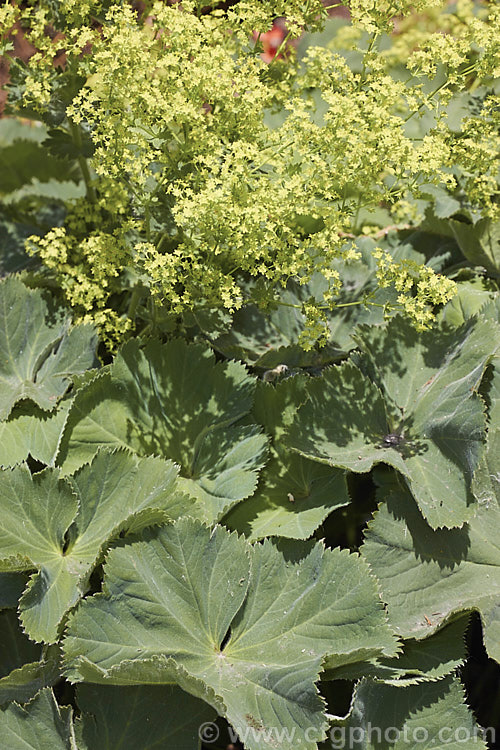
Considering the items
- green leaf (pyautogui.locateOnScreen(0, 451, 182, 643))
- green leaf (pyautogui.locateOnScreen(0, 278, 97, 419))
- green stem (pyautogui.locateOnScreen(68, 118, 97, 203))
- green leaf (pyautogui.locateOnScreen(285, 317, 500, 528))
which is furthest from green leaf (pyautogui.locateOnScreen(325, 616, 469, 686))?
green stem (pyautogui.locateOnScreen(68, 118, 97, 203))

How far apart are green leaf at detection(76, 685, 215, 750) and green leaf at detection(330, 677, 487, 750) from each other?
27 centimetres

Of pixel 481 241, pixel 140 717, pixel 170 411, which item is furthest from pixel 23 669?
pixel 481 241

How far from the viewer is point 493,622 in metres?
1.41

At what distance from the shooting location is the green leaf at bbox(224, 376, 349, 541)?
155 cm

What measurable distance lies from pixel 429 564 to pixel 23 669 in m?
0.83

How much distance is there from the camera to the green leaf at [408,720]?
1.36 meters

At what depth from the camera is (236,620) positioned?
4.66 feet

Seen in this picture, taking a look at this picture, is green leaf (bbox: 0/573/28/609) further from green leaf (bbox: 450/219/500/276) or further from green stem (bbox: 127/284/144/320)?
green leaf (bbox: 450/219/500/276)

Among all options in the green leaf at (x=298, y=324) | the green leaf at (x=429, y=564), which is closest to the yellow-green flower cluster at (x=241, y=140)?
the green leaf at (x=298, y=324)

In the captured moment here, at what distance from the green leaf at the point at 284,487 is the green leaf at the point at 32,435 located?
0.43 meters

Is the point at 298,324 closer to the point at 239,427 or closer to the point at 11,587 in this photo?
the point at 239,427

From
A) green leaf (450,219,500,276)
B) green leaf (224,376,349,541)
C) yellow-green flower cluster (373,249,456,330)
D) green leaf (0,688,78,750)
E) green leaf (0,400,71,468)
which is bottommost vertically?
green leaf (0,688,78,750)

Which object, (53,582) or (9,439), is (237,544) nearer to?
(53,582)

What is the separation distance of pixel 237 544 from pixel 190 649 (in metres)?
0.21
